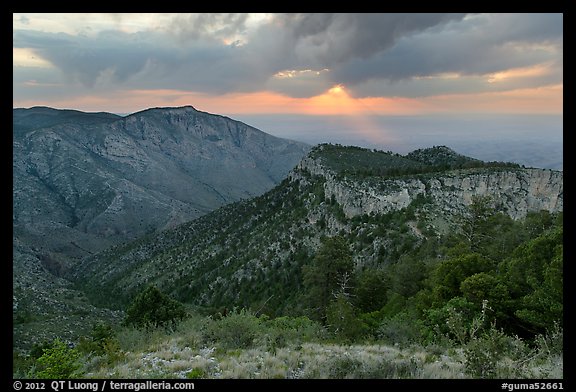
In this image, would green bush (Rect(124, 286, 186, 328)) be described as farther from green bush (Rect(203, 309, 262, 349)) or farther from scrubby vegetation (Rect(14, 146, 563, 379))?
green bush (Rect(203, 309, 262, 349))

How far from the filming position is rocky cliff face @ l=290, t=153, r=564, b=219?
3501 cm

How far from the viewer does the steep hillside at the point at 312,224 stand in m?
36.2

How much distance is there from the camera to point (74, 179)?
197625mm

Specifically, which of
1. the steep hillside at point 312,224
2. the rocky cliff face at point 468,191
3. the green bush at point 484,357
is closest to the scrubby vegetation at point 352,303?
the green bush at point 484,357

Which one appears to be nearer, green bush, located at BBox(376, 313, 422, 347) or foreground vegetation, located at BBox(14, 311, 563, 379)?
foreground vegetation, located at BBox(14, 311, 563, 379)

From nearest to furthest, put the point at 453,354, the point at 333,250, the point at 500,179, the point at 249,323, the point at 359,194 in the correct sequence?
the point at 453,354
the point at 249,323
the point at 333,250
the point at 500,179
the point at 359,194

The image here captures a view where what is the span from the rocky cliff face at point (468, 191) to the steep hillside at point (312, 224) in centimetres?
10

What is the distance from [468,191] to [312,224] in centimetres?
2118

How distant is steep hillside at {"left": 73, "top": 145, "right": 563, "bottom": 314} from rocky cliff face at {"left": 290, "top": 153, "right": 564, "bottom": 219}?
10cm

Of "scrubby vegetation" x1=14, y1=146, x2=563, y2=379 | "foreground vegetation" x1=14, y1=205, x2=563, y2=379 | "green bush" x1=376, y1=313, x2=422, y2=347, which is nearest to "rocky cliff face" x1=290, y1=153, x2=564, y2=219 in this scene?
"scrubby vegetation" x1=14, y1=146, x2=563, y2=379
